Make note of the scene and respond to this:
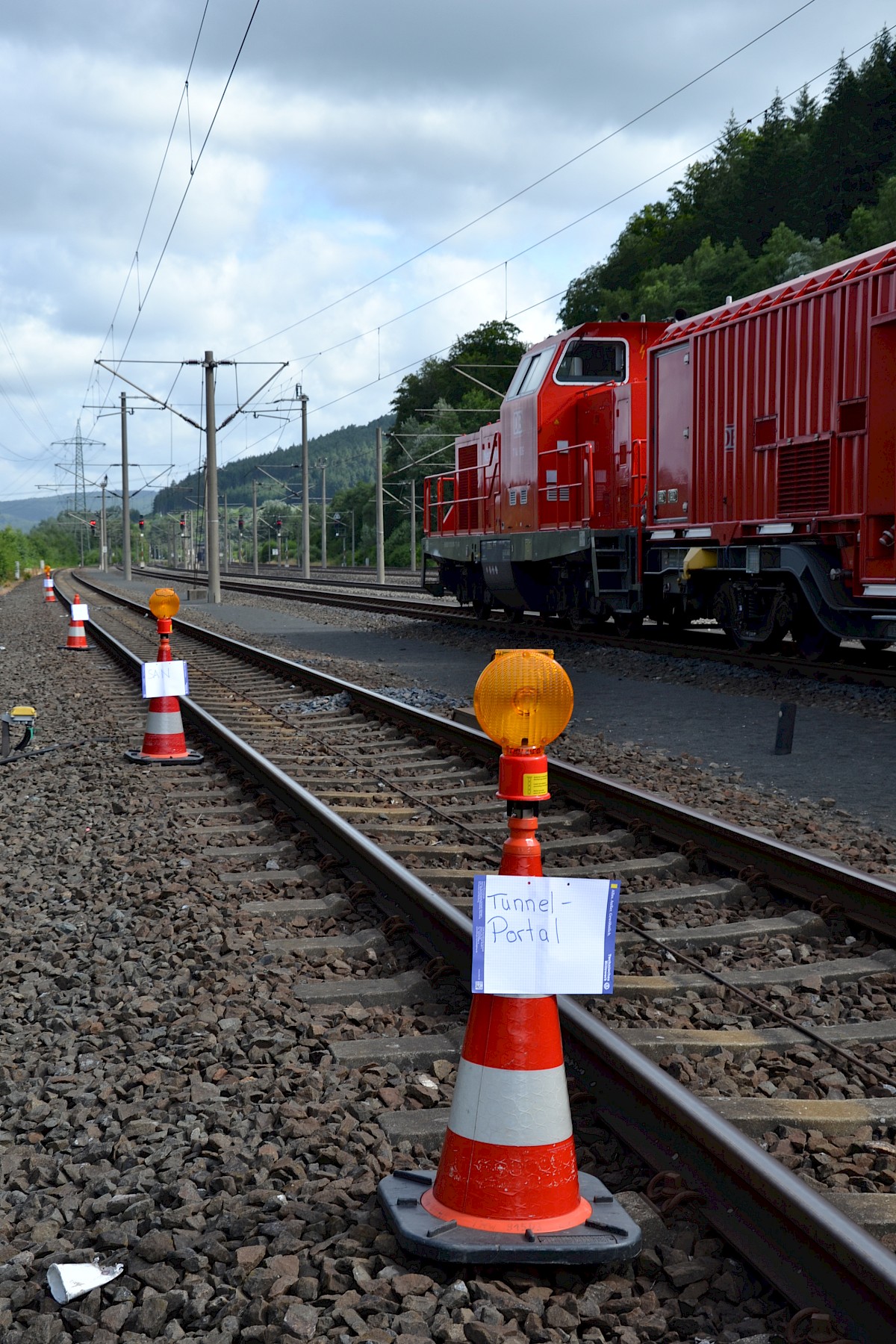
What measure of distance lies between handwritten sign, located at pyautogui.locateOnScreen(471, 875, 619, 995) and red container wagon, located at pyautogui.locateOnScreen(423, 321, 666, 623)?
1359 centimetres

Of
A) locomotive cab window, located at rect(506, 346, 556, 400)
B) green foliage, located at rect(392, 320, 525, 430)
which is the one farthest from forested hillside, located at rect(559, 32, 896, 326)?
locomotive cab window, located at rect(506, 346, 556, 400)

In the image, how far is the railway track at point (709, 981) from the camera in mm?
2668

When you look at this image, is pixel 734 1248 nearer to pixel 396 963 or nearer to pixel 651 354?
pixel 396 963

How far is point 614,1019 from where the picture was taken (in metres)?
3.93

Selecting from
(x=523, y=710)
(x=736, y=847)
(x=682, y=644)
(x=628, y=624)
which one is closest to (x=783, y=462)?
(x=682, y=644)

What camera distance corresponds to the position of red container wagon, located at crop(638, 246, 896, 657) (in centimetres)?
1145

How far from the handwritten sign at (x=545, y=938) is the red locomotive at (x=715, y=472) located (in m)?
9.38

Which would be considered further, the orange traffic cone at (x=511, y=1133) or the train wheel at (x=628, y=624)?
the train wheel at (x=628, y=624)

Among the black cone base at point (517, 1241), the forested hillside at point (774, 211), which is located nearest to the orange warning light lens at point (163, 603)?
the black cone base at point (517, 1241)

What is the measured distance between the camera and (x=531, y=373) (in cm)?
1847

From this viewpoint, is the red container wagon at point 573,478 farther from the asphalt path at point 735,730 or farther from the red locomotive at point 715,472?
the asphalt path at point 735,730

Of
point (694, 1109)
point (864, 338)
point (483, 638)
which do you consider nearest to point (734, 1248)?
point (694, 1109)

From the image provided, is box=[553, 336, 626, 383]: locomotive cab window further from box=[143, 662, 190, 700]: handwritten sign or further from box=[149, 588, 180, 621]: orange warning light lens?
box=[143, 662, 190, 700]: handwritten sign

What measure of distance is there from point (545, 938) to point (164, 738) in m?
6.82
